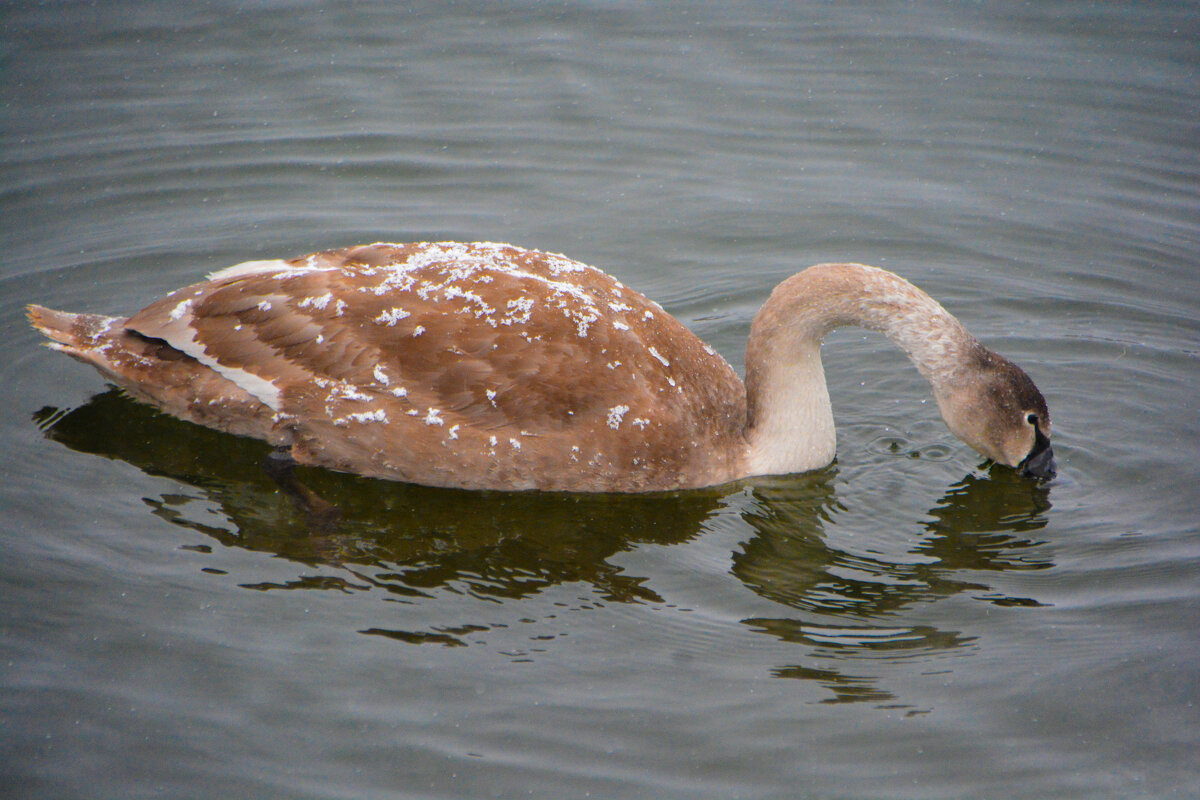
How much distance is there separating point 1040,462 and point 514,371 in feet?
9.08

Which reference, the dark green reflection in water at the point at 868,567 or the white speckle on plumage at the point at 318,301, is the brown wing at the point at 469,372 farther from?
the dark green reflection in water at the point at 868,567

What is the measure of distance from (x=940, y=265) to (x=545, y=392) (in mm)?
3793

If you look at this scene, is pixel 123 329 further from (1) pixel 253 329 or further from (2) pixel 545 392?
(2) pixel 545 392

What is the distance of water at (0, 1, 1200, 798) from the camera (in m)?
4.76

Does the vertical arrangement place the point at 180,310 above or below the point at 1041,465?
above

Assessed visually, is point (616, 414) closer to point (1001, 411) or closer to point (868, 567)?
point (868, 567)

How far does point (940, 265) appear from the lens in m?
8.50

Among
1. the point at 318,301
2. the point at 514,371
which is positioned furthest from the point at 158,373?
the point at 514,371

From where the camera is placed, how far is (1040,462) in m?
6.29

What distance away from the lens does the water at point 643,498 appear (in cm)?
476

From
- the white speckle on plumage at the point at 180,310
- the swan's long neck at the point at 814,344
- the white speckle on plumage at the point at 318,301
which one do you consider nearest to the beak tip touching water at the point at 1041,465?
the swan's long neck at the point at 814,344

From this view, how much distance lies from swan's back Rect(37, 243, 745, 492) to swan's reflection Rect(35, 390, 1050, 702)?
6.0 inches

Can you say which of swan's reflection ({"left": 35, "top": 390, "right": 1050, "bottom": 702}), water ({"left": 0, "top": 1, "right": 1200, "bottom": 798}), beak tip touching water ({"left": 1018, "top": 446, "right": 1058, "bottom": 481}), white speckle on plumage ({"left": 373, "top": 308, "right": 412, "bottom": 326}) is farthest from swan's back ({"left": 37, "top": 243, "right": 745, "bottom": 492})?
beak tip touching water ({"left": 1018, "top": 446, "right": 1058, "bottom": 481})

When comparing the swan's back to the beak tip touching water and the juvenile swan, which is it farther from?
the beak tip touching water
